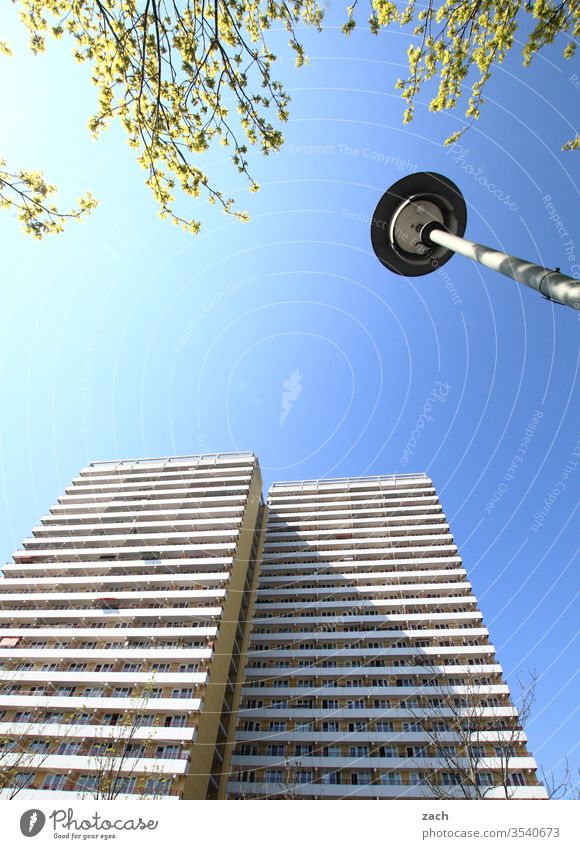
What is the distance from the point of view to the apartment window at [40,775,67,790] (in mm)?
23094

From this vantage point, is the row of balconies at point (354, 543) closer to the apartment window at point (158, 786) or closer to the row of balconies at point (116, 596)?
→ the row of balconies at point (116, 596)

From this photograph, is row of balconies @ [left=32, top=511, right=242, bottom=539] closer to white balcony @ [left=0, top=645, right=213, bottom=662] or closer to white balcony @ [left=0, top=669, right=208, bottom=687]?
white balcony @ [left=0, top=645, right=213, bottom=662]

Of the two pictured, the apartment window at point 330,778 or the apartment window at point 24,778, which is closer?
the apartment window at point 24,778

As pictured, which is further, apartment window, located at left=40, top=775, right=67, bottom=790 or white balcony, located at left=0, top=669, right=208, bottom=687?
white balcony, located at left=0, top=669, right=208, bottom=687

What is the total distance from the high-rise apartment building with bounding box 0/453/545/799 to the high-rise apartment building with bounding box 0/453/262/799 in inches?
6.5

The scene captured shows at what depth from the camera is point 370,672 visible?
3178cm

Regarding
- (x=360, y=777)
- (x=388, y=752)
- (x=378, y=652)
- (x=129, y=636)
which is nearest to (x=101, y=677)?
(x=129, y=636)

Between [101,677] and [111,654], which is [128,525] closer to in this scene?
[111,654]

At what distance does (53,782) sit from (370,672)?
23.8 m

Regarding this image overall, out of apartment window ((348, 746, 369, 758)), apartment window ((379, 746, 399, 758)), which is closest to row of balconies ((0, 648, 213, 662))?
apartment window ((348, 746, 369, 758))

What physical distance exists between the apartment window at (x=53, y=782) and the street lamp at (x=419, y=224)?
3490 centimetres

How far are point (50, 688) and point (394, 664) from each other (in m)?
28.9

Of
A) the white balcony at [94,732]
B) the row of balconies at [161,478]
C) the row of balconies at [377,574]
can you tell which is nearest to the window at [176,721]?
the white balcony at [94,732]

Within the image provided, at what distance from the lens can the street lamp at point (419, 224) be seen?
8.94 m
